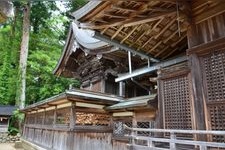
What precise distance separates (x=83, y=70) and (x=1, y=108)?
56.9ft

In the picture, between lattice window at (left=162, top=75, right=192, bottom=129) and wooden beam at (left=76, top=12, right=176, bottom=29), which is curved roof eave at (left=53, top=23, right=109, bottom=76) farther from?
lattice window at (left=162, top=75, right=192, bottom=129)

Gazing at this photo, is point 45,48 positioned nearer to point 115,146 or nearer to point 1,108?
point 1,108

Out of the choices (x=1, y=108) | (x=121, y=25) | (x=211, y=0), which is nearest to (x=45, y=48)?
(x=1, y=108)

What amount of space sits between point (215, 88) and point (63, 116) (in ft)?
28.9

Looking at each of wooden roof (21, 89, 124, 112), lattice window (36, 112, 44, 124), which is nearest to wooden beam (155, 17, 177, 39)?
wooden roof (21, 89, 124, 112)

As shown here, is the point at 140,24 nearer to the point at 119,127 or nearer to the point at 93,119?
the point at 119,127

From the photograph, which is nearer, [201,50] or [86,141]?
[201,50]

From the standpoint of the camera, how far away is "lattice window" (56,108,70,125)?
10974 mm

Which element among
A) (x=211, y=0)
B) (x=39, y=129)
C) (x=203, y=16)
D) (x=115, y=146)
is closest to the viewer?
(x=211, y=0)

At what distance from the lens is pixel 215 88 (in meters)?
4.97

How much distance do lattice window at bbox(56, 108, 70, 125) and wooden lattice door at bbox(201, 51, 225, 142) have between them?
7225 millimetres

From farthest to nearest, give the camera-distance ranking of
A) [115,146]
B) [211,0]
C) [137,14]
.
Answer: [115,146]
[137,14]
[211,0]

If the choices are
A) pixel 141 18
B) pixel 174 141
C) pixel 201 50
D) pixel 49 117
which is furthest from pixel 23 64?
pixel 201 50

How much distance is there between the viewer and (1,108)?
2812 centimetres
